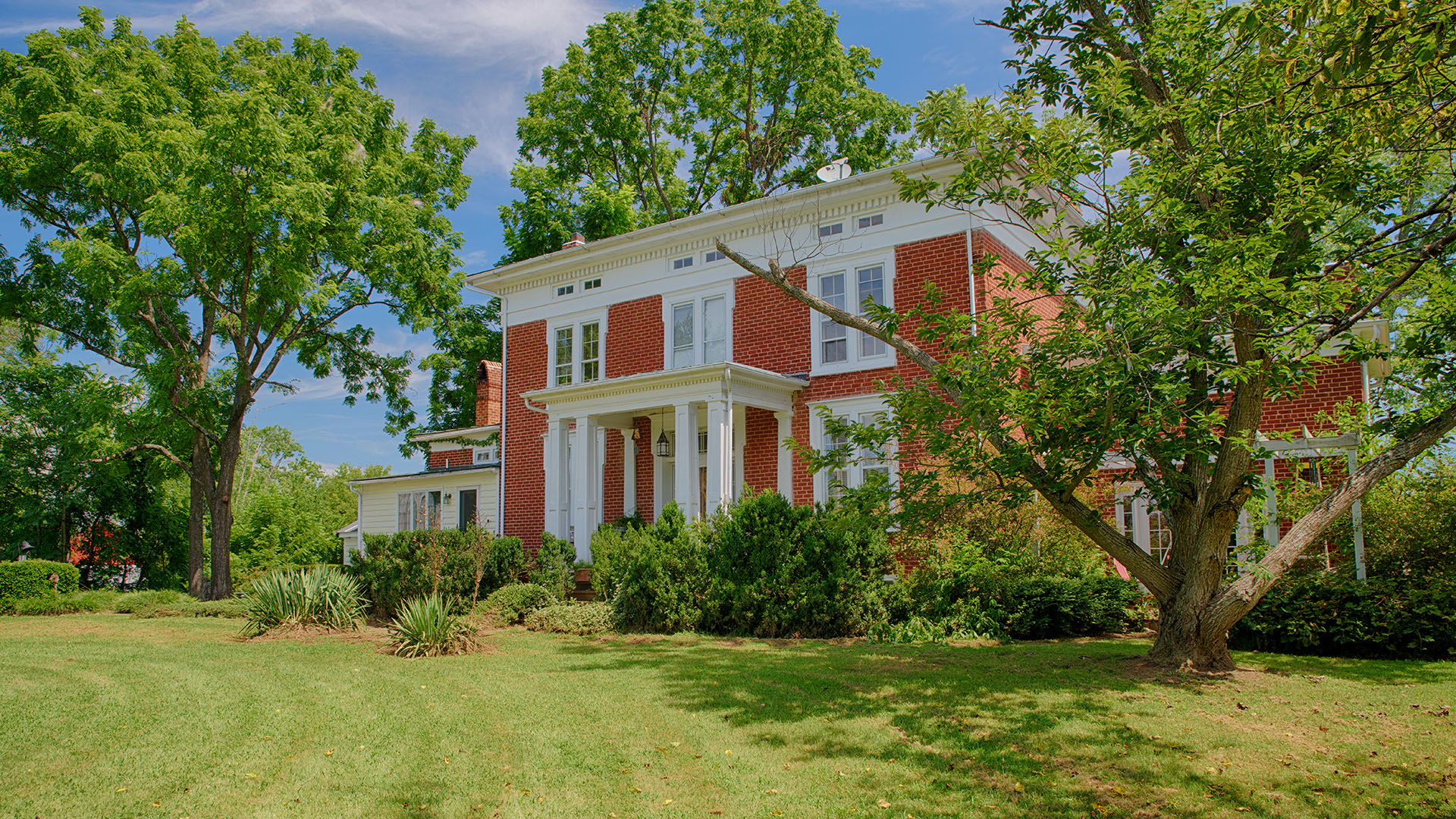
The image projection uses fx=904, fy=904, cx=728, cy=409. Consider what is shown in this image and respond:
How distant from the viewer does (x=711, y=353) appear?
1853 cm

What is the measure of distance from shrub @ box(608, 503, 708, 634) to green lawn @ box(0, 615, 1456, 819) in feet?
10.6

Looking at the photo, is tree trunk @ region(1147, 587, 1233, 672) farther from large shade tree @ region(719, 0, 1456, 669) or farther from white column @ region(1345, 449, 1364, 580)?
white column @ region(1345, 449, 1364, 580)

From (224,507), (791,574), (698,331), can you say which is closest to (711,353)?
(698,331)

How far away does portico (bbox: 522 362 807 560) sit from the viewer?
52.8 feet

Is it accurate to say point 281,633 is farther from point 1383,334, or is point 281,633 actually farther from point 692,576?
point 1383,334

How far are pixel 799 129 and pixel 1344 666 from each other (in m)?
24.2

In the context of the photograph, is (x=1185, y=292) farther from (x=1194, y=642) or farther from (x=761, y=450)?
(x=761, y=450)

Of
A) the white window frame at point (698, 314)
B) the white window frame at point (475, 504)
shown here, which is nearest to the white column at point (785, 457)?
the white window frame at point (698, 314)

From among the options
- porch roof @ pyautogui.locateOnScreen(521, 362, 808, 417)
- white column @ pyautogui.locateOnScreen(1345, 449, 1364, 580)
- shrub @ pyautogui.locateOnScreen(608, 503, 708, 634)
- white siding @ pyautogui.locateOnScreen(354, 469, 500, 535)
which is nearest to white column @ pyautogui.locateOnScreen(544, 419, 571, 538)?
porch roof @ pyautogui.locateOnScreen(521, 362, 808, 417)

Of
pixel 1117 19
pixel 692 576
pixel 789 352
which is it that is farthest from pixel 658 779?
pixel 789 352

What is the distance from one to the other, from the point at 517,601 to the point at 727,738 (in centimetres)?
911

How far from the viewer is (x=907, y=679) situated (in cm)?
927

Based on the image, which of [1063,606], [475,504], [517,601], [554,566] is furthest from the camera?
[475,504]

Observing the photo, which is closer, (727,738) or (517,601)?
(727,738)
